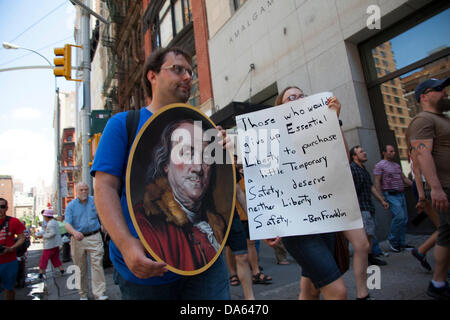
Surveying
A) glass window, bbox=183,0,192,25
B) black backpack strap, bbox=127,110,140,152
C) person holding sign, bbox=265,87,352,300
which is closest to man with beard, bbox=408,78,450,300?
person holding sign, bbox=265,87,352,300

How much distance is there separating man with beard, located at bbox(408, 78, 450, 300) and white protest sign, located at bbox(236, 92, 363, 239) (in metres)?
1.54

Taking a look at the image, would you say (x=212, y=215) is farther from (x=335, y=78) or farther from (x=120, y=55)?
(x=120, y=55)

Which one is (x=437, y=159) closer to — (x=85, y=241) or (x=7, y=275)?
(x=85, y=241)

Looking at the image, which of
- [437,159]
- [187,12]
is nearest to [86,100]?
[187,12]

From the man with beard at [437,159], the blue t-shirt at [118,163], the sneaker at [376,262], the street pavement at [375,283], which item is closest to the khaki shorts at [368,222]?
the sneaker at [376,262]

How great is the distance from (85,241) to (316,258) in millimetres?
4389

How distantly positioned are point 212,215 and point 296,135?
0.93 meters

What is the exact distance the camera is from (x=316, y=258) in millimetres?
2053

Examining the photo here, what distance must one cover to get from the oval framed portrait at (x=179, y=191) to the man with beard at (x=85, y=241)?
4.14 meters

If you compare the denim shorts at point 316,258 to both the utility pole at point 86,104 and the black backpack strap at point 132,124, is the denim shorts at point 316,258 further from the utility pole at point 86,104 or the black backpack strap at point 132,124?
the utility pole at point 86,104

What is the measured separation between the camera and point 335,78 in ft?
22.1

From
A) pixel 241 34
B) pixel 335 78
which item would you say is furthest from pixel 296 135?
pixel 241 34

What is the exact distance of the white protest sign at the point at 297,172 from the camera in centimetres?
197

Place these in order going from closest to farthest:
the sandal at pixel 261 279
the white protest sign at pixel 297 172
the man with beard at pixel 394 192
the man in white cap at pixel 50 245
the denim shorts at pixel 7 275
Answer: the white protest sign at pixel 297 172, the sandal at pixel 261 279, the denim shorts at pixel 7 275, the man with beard at pixel 394 192, the man in white cap at pixel 50 245
